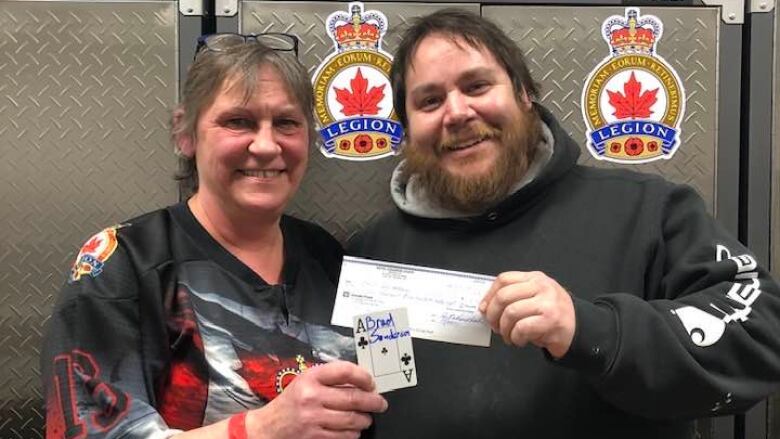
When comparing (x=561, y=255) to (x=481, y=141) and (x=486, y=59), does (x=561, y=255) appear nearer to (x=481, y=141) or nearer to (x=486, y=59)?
(x=481, y=141)

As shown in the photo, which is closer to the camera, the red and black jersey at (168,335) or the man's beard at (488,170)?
the red and black jersey at (168,335)

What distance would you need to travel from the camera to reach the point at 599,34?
202 centimetres

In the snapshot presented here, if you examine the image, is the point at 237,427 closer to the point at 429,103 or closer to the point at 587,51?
the point at 429,103

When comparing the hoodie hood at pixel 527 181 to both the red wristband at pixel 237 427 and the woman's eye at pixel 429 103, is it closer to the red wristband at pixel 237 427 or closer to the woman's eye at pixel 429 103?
the woman's eye at pixel 429 103

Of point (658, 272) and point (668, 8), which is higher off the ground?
point (668, 8)

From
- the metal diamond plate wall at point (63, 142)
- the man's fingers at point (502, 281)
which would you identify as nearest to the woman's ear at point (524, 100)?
the man's fingers at point (502, 281)

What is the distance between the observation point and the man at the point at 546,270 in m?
1.23

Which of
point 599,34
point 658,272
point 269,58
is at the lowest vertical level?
point 658,272

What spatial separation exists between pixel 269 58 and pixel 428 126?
1.34ft

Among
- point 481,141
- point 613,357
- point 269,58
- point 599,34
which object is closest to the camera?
point 613,357

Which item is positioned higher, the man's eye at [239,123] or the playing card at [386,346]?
the man's eye at [239,123]

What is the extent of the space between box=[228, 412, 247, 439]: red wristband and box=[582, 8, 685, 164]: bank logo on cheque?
1.24 meters

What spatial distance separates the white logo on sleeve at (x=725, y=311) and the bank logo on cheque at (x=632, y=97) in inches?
26.3

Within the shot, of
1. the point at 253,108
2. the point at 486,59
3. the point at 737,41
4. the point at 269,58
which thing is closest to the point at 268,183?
the point at 253,108
